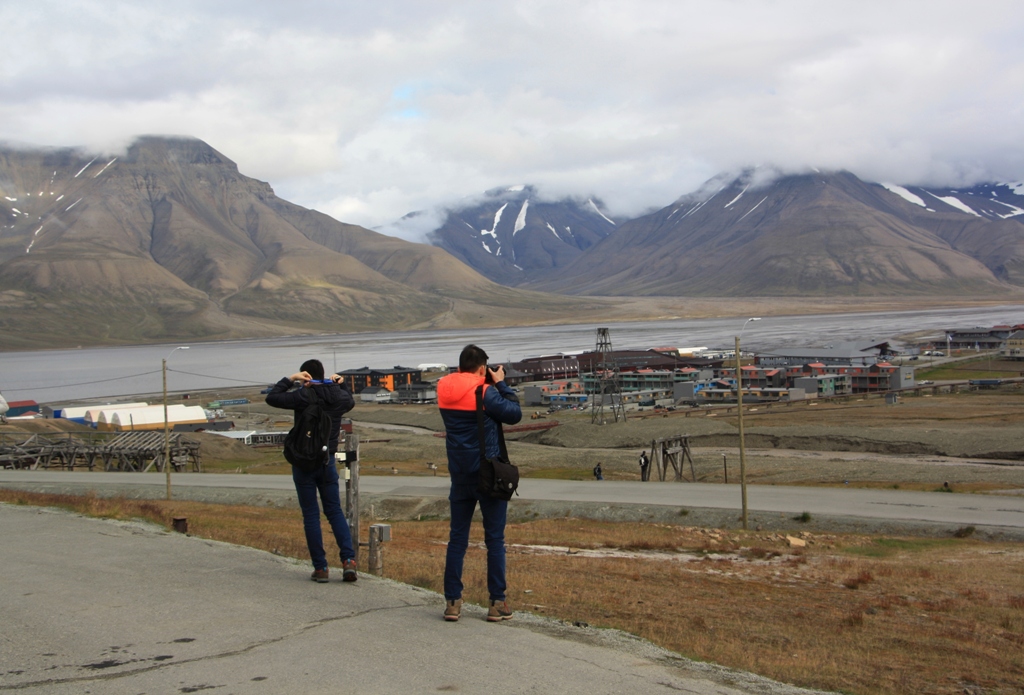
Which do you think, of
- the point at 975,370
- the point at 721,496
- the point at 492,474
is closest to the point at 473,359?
the point at 492,474

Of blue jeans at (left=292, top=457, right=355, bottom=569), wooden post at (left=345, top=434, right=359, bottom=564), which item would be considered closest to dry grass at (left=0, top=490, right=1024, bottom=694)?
wooden post at (left=345, top=434, right=359, bottom=564)

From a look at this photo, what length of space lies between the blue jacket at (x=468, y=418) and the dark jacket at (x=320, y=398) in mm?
1557

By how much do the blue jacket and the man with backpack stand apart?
5.11 feet

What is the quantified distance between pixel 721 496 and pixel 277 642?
71.5 feet

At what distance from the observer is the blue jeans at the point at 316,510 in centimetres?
890

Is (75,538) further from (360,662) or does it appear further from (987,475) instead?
(987,475)

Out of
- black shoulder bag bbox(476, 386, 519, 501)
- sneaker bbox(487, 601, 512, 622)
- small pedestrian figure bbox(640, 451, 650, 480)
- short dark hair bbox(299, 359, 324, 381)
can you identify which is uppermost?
short dark hair bbox(299, 359, 324, 381)

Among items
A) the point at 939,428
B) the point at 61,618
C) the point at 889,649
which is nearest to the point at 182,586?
the point at 61,618

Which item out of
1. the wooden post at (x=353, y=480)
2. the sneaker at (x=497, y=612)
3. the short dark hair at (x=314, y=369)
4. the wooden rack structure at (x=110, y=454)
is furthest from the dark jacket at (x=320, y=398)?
the wooden rack structure at (x=110, y=454)

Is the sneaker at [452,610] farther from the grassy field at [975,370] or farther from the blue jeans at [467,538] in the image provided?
the grassy field at [975,370]

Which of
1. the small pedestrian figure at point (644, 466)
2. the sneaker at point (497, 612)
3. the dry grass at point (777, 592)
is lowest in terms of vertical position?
the small pedestrian figure at point (644, 466)

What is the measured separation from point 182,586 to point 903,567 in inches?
502

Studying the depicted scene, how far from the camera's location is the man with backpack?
341 inches

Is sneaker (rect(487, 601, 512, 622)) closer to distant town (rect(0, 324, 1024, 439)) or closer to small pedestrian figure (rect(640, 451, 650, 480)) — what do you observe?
small pedestrian figure (rect(640, 451, 650, 480))
